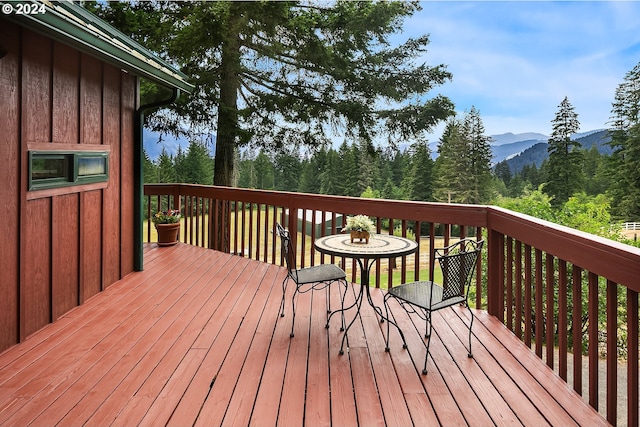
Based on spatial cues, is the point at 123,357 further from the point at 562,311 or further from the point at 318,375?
the point at 562,311

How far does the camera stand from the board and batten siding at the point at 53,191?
2.70 meters

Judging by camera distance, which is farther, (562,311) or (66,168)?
(66,168)

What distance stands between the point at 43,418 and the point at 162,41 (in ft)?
26.7

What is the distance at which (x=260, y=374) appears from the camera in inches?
94.7

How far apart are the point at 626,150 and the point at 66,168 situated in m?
27.5

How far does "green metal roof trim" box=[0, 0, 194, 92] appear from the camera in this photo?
2105 millimetres

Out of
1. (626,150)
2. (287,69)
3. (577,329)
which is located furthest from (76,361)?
(626,150)

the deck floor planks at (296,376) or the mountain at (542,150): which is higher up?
the mountain at (542,150)

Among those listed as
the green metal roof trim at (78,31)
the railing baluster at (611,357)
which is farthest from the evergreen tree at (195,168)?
the railing baluster at (611,357)

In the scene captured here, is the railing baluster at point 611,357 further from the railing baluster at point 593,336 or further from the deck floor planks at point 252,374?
the deck floor planks at point 252,374

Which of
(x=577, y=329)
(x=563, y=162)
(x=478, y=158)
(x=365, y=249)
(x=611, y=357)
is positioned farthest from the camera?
(x=478, y=158)

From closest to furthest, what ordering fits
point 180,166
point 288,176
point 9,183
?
1. point 9,183
2. point 288,176
3. point 180,166

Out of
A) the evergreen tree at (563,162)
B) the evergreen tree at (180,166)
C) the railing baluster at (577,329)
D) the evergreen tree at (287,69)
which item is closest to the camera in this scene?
the railing baluster at (577,329)

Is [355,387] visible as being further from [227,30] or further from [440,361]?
[227,30]
